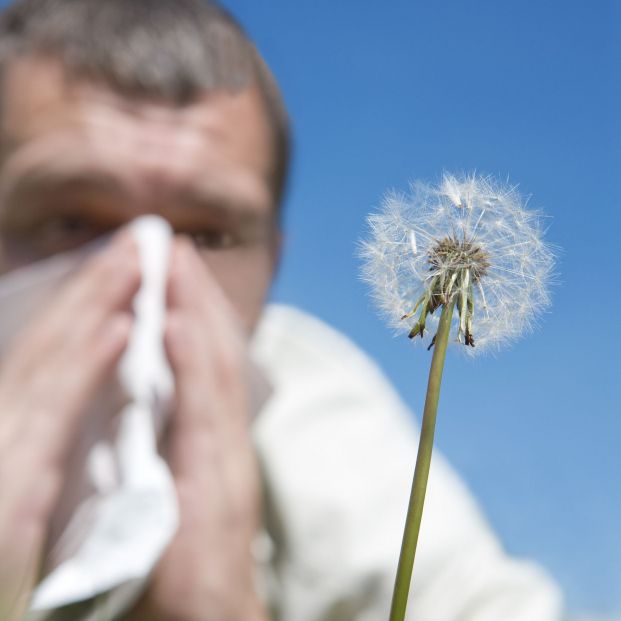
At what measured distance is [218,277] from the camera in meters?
1.30

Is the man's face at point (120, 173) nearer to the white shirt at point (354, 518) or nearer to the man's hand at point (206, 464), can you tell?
the man's hand at point (206, 464)

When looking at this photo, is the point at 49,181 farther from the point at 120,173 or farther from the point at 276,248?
the point at 276,248

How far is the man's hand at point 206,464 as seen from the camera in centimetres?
107

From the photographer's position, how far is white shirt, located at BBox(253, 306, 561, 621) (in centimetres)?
140

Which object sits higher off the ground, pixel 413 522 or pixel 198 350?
pixel 413 522

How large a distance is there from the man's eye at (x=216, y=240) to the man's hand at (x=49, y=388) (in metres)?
0.11

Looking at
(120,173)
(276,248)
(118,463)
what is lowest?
(118,463)

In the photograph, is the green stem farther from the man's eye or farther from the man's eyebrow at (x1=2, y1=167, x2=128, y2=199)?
the man's eyebrow at (x1=2, y1=167, x2=128, y2=199)

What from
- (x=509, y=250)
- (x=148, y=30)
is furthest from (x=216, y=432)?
(x=509, y=250)

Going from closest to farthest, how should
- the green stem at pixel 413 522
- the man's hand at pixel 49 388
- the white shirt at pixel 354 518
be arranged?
the man's hand at pixel 49 388 → the white shirt at pixel 354 518 → the green stem at pixel 413 522

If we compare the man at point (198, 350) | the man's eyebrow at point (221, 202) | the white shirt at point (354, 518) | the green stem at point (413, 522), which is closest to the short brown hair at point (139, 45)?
the man at point (198, 350)

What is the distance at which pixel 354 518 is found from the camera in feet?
4.69

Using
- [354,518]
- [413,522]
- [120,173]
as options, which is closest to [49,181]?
[120,173]

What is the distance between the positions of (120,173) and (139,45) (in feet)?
0.66
